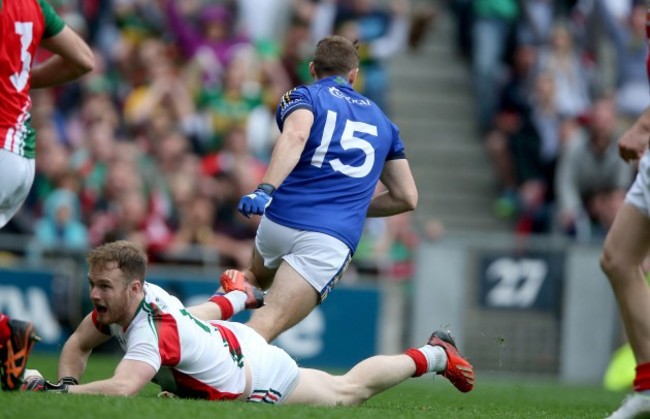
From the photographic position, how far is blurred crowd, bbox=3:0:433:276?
14.9m

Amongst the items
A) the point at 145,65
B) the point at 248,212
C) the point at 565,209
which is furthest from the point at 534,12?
the point at 248,212

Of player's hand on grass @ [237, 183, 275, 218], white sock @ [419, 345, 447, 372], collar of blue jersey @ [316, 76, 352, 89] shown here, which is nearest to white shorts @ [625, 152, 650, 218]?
white sock @ [419, 345, 447, 372]

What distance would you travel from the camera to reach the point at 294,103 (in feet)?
28.3

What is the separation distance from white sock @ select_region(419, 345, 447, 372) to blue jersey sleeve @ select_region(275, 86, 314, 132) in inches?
63.2

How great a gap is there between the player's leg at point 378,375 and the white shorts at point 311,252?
59 centimetres

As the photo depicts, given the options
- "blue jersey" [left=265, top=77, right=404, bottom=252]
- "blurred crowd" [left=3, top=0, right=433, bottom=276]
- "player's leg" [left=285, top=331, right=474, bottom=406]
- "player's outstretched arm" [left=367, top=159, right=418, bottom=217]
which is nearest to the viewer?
"player's leg" [left=285, top=331, right=474, bottom=406]

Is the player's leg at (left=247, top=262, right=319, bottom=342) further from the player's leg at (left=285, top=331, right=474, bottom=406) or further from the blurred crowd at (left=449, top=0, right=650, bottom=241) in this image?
the blurred crowd at (left=449, top=0, right=650, bottom=241)

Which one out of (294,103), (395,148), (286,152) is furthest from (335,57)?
(286,152)

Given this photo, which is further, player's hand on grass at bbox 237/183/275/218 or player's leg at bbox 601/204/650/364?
player's hand on grass at bbox 237/183/275/218

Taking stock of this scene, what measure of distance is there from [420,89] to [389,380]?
1193 cm

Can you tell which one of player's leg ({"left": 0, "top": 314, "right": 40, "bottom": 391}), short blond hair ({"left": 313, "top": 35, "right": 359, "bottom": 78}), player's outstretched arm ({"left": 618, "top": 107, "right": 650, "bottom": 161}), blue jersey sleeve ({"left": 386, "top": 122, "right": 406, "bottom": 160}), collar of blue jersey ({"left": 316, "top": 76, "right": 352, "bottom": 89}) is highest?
short blond hair ({"left": 313, "top": 35, "right": 359, "bottom": 78})

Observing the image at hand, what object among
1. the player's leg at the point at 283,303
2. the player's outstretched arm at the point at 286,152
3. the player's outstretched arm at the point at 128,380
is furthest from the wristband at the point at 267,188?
the player's outstretched arm at the point at 128,380

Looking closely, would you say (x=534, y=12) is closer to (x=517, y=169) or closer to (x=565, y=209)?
(x=517, y=169)

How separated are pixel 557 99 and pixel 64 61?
33.8 ft
